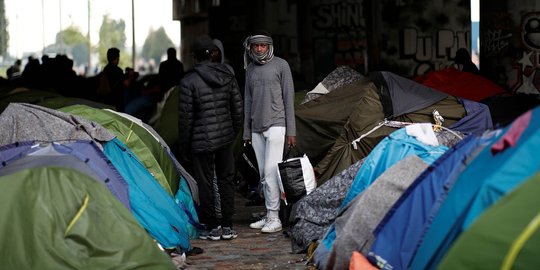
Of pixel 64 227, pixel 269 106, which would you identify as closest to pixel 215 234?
pixel 269 106

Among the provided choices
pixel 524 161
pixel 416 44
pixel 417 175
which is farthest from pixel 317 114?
pixel 416 44

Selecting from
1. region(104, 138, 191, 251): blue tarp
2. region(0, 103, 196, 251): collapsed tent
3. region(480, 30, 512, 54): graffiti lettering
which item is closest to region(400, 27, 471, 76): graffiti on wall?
region(480, 30, 512, 54): graffiti lettering

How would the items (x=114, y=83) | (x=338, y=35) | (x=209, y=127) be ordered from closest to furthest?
(x=209, y=127), (x=114, y=83), (x=338, y=35)

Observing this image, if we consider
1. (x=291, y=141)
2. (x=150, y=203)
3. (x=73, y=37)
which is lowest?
(x=73, y=37)

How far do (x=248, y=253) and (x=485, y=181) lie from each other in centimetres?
471

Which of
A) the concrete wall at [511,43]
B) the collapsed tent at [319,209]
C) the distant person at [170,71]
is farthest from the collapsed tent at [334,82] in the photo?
the concrete wall at [511,43]

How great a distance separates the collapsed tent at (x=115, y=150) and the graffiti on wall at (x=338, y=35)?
78.2 feet

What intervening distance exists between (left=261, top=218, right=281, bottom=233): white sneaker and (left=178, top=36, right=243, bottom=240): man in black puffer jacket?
45 centimetres

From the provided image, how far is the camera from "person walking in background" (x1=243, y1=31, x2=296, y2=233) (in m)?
12.2

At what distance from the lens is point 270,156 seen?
483 inches

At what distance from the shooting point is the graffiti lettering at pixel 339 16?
34906 mm

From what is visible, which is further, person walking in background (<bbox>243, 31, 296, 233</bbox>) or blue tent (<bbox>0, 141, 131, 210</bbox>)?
person walking in background (<bbox>243, 31, 296, 233</bbox>)

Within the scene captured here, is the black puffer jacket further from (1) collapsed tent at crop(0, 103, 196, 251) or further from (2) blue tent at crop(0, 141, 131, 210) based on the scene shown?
(2) blue tent at crop(0, 141, 131, 210)

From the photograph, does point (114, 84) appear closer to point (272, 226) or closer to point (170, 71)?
point (170, 71)
